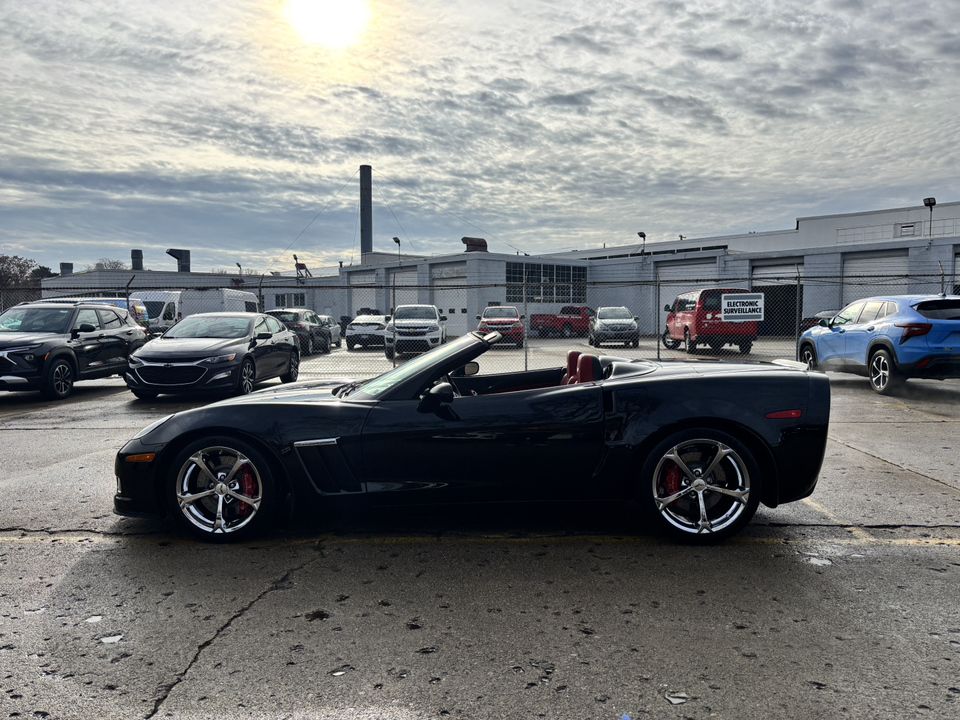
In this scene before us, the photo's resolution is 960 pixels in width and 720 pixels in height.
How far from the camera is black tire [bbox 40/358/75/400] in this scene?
1118 centimetres

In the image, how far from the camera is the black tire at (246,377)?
11234 millimetres

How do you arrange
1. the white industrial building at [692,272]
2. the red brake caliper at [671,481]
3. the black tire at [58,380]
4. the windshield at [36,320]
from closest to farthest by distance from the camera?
the red brake caliper at [671,481] → the black tire at [58,380] → the windshield at [36,320] → the white industrial building at [692,272]

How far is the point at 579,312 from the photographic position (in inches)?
1201

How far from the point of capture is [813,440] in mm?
3994

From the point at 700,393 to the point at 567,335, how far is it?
27.1 m

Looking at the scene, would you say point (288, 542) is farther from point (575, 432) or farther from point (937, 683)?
point (937, 683)

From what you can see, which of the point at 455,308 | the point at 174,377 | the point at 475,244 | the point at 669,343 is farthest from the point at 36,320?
the point at 475,244

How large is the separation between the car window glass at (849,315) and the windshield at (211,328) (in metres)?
10.4

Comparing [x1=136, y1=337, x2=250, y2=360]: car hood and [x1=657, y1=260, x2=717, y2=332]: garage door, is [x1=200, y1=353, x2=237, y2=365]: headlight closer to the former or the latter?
[x1=136, y1=337, x2=250, y2=360]: car hood

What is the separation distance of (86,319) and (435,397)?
35.4ft

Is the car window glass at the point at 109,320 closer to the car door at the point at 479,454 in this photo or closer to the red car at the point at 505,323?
the car door at the point at 479,454

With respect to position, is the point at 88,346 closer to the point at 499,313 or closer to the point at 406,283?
the point at 499,313

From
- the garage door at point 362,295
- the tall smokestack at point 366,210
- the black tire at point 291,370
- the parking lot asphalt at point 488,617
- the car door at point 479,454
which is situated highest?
the tall smokestack at point 366,210

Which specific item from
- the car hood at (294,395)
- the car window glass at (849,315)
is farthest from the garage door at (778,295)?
the car hood at (294,395)
